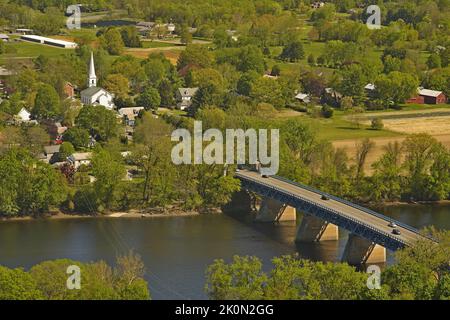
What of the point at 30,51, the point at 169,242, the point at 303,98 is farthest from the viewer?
the point at 30,51

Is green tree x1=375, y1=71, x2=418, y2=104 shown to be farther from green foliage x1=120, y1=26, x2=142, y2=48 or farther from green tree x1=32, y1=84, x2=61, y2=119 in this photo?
green foliage x1=120, y1=26, x2=142, y2=48

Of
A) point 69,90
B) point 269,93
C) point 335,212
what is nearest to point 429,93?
point 269,93

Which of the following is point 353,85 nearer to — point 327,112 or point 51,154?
point 327,112

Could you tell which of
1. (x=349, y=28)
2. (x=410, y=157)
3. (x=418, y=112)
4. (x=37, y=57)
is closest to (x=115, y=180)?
(x=410, y=157)

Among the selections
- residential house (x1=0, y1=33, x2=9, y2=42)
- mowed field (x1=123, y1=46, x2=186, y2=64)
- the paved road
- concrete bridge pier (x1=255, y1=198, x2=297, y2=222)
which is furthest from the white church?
residential house (x1=0, y1=33, x2=9, y2=42)

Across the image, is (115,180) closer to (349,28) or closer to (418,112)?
(418,112)

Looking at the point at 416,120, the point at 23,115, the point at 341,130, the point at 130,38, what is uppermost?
the point at 130,38
